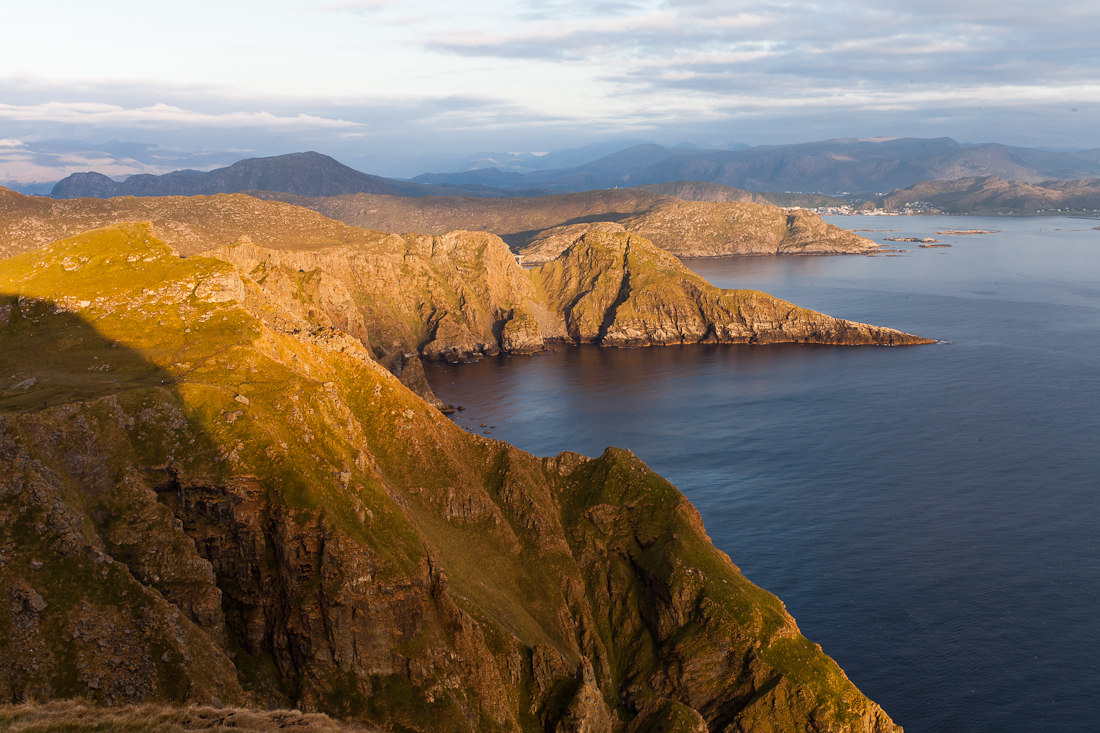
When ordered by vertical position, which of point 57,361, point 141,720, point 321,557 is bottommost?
point 321,557

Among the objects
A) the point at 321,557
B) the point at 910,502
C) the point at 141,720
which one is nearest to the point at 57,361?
the point at 321,557

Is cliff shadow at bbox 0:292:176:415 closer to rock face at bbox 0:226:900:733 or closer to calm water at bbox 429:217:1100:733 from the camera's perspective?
rock face at bbox 0:226:900:733

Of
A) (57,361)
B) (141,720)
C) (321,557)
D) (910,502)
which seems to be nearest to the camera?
(141,720)

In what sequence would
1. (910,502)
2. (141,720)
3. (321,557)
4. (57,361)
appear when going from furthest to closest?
1. (910,502)
2. (57,361)
3. (321,557)
4. (141,720)

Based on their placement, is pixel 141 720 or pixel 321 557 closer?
pixel 141 720

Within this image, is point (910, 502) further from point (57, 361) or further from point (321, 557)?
point (57, 361)

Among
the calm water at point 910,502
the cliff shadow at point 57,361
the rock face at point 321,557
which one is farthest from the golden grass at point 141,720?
the calm water at point 910,502
